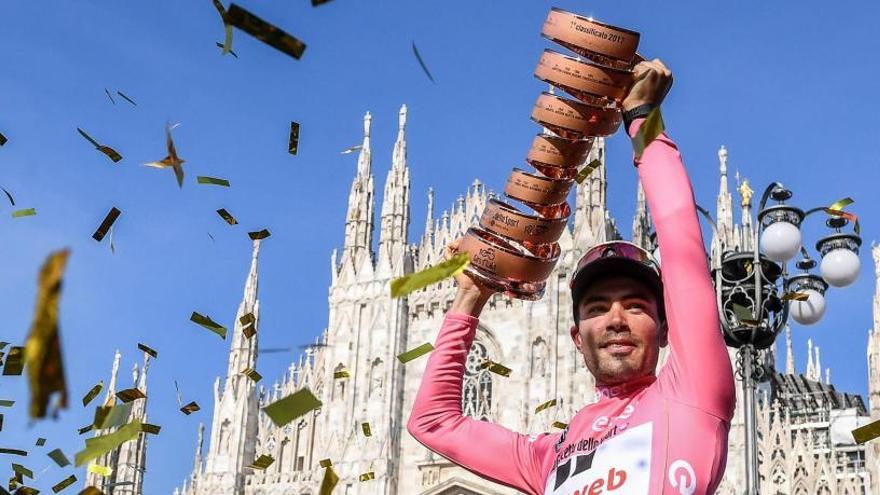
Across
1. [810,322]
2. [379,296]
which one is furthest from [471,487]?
[810,322]

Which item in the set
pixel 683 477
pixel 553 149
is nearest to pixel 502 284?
pixel 553 149

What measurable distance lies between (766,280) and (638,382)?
8.04 metres

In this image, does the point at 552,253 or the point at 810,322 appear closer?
→ the point at 552,253

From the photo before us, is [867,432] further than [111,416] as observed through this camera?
Yes

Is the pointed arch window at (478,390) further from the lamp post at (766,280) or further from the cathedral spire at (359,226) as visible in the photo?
the lamp post at (766,280)

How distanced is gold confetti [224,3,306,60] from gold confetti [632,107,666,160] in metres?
0.79

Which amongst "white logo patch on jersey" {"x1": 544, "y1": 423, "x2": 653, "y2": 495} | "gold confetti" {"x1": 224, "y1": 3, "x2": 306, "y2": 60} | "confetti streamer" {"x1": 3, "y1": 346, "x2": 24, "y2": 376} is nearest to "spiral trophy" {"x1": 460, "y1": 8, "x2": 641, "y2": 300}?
"white logo patch on jersey" {"x1": 544, "y1": 423, "x2": 653, "y2": 495}

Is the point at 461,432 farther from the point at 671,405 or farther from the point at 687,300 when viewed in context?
the point at 687,300

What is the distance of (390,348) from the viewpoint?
1083 inches

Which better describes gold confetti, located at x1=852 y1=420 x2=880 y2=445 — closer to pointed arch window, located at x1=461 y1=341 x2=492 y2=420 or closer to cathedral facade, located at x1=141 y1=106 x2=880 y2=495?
cathedral facade, located at x1=141 y1=106 x2=880 y2=495

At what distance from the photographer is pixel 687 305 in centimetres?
251

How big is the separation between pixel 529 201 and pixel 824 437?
89.6 feet

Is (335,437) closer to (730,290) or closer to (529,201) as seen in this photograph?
(730,290)

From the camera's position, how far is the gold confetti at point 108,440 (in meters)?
2.43
